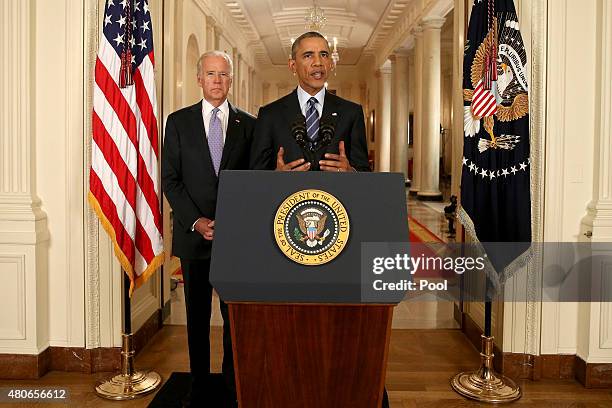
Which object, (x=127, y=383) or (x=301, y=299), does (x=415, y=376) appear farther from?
(x=301, y=299)

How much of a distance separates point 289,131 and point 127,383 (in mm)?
2040

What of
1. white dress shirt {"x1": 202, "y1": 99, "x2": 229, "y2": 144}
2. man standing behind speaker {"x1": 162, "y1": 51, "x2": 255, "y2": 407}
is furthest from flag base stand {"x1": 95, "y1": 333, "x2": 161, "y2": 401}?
white dress shirt {"x1": 202, "y1": 99, "x2": 229, "y2": 144}

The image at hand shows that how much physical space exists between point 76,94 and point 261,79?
75.4ft

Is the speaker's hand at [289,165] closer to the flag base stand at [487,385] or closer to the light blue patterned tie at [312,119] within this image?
the light blue patterned tie at [312,119]

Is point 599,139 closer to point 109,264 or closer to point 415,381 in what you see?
point 415,381

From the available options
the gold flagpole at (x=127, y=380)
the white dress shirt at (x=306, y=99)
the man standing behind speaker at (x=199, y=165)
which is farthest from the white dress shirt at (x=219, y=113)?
the gold flagpole at (x=127, y=380)

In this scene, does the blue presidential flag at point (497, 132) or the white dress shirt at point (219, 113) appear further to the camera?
the blue presidential flag at point (497, 132)

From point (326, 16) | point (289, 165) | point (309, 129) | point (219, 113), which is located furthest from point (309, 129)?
point (326, 16)

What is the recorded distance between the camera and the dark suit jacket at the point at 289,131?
310 centimetres

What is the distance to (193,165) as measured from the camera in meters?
3.63

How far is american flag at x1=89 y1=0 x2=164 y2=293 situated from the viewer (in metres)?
3.83

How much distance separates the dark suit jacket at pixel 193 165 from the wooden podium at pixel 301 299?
1.35 m

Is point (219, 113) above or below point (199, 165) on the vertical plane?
above

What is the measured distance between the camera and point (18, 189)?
4172 millimetres
